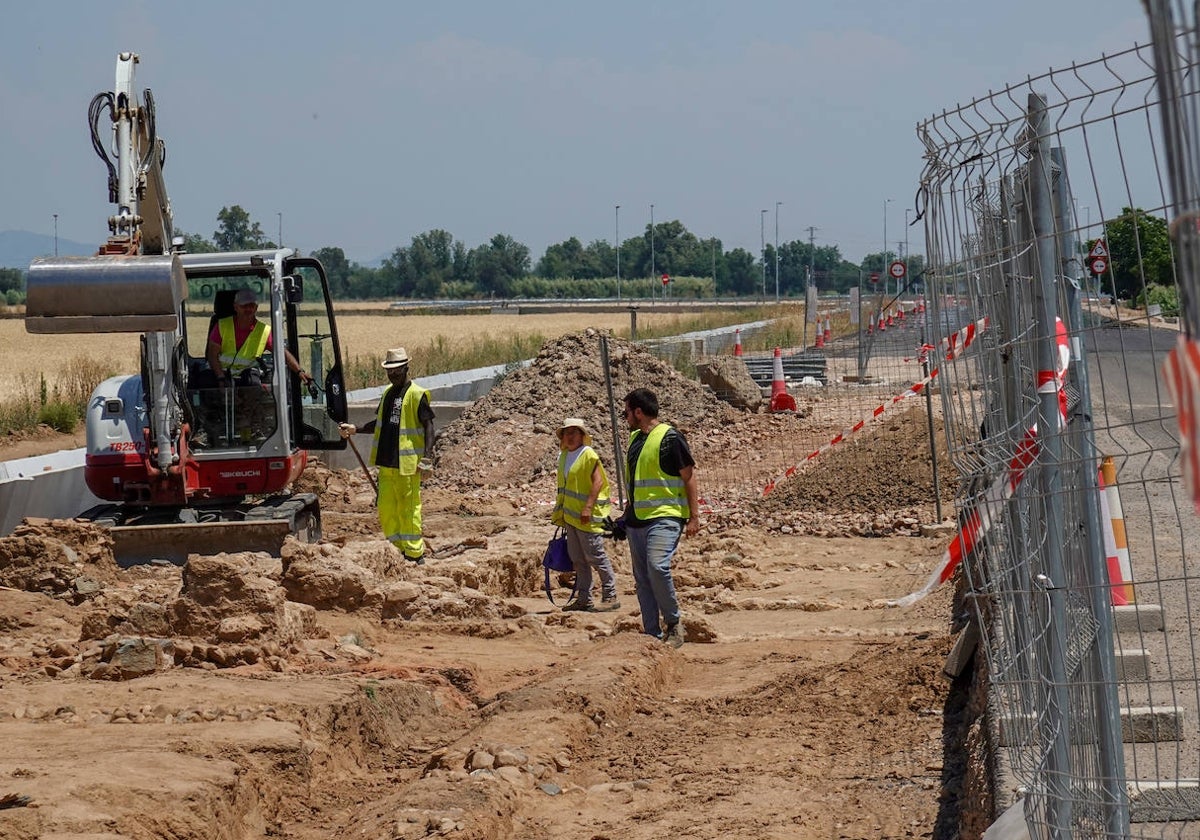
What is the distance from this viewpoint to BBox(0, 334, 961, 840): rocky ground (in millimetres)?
5934

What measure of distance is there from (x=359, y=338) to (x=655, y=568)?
1796 inches

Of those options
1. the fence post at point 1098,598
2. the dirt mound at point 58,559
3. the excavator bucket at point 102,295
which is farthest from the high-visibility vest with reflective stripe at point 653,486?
the fence post at point 1098,598

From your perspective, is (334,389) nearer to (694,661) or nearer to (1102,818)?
(694,661)

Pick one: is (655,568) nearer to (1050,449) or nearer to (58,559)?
(58,559)

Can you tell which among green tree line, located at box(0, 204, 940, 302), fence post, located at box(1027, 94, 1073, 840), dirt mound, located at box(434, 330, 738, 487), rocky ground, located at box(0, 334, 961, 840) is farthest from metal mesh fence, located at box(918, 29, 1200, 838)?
green tree line, located at box(0, 204, 940, 302)

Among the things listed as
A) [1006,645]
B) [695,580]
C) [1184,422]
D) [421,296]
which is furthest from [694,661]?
[421,296]

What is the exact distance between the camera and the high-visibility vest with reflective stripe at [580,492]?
10.7 meters

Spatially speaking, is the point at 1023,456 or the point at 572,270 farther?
the point at 572,270

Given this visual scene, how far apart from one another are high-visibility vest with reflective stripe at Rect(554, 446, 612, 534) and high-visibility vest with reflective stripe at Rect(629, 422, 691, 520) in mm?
1407

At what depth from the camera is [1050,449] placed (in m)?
3.64

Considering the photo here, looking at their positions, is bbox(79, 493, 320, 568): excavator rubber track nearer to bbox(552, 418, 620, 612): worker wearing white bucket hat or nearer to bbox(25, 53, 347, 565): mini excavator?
bbox(25, 53, 347, 565): mini excavator

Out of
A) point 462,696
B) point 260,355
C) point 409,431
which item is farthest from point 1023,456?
point 260,355

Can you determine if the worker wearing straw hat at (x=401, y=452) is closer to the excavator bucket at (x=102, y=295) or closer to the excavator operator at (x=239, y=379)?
the excavator operator at (x=239, y=379)

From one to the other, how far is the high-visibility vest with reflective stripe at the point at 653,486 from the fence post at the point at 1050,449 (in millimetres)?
5499
